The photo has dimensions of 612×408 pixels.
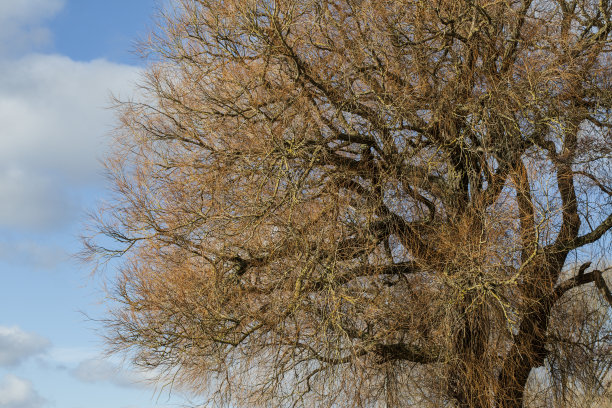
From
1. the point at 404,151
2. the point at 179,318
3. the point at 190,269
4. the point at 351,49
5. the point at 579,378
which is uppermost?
the point at 351,49

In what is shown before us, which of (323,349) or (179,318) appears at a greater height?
(179,318)

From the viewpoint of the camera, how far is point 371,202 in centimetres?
890

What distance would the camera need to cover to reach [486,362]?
8633 mm

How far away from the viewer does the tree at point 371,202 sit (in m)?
8.16

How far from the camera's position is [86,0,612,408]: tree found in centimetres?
816

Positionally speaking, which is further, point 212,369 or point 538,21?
point 538,21

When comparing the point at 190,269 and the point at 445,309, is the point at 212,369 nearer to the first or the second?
the point at 190,269

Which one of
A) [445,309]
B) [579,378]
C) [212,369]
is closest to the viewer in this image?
[445,309]

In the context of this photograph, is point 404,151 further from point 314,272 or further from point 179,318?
point 179,318

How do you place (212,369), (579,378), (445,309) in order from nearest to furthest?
(445,309) → (212,369) → (579,378)

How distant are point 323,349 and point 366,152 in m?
2.88

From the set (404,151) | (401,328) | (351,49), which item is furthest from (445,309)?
(351,49)

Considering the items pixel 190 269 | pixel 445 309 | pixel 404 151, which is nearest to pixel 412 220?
pixel 404 151

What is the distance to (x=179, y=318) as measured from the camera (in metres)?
8.30
